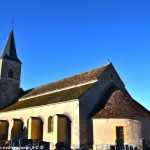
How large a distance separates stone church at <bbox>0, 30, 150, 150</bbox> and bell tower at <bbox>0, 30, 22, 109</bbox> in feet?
20.7

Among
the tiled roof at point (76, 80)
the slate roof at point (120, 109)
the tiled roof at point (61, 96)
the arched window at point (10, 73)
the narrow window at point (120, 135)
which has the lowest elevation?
the narrow window at point (120, 135)

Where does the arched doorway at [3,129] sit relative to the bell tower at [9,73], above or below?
below

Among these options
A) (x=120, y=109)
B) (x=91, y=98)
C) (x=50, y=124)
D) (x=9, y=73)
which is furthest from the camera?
(x=9, y=73)

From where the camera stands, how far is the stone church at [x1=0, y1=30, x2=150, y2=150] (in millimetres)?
26672

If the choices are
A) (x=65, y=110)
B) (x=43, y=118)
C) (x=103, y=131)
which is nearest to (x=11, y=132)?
(x=43, y=118)

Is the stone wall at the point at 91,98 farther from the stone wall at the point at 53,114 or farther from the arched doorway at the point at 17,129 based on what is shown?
the arched doorway at the point at 17,129

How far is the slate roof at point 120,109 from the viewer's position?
2698cm

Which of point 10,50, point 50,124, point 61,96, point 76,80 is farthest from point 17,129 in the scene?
point 10,50

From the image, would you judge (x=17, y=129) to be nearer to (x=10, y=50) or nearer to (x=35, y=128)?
(x=35, y=128)

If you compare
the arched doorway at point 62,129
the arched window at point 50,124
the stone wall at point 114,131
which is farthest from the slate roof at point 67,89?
the stone wall at point 114,131

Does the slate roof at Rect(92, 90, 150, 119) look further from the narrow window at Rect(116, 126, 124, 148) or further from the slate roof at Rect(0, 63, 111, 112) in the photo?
the slate roof at Rect(0, 63, 111, 112)

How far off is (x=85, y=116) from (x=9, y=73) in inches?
917

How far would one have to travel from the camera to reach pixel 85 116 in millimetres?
28859

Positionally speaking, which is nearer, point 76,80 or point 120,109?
point 120,109
